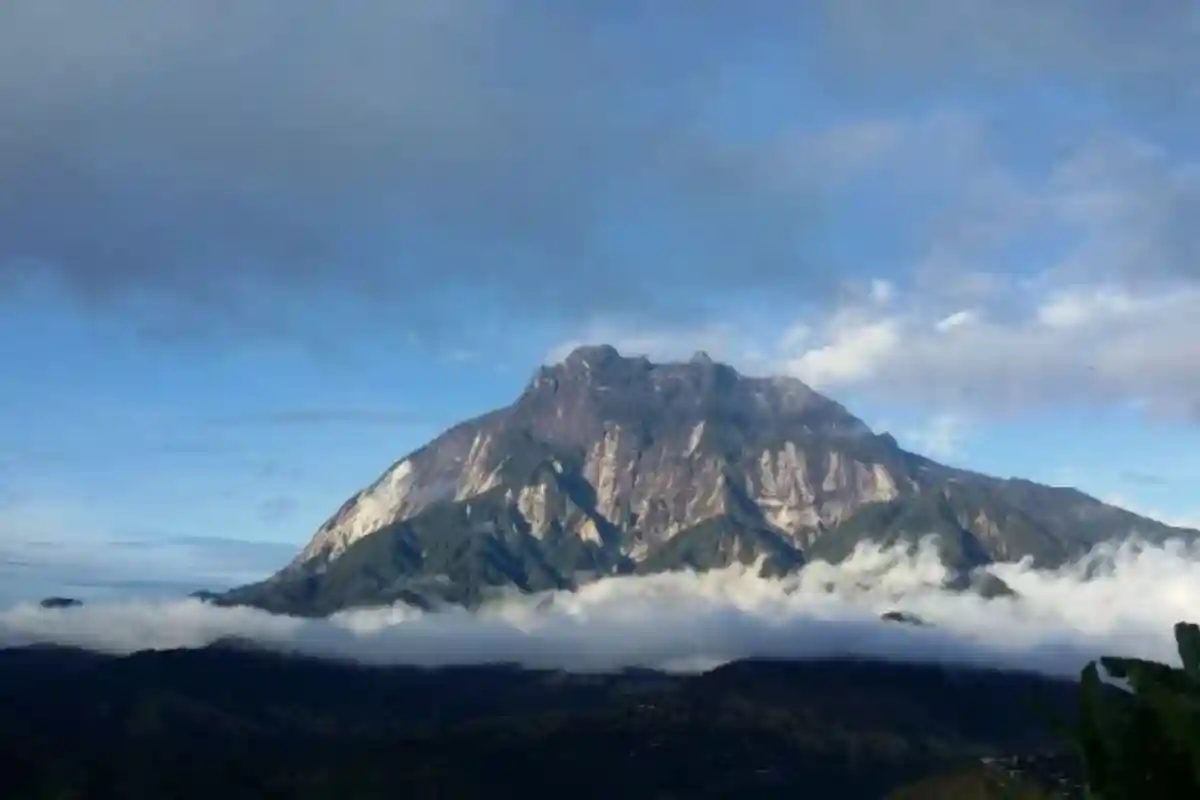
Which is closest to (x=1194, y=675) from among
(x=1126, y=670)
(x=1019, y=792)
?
(x=1126, y=670)

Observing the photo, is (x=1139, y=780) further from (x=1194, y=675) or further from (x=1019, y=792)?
(x=1019, y=792)

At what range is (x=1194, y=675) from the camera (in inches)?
1378

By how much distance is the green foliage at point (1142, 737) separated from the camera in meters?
34.4

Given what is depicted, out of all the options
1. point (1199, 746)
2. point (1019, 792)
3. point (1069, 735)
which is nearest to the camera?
point (1199, 746)

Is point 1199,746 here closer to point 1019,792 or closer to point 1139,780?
point 1139,780

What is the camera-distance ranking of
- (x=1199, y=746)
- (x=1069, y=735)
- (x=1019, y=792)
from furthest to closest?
(x=1019, y=792) < (x=1069, y=735) < (x=1199, y=746)

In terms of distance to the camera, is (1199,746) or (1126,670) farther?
(1126,670)

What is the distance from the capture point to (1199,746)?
3347 cm

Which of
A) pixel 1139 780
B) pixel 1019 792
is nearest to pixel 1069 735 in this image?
pixel 1139 780

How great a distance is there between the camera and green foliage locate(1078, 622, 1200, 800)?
34.4 m

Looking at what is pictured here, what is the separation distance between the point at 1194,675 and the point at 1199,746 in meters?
2.12

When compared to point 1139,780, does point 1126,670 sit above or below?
above

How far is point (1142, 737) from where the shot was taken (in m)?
34.8

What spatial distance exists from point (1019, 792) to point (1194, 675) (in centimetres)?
887
